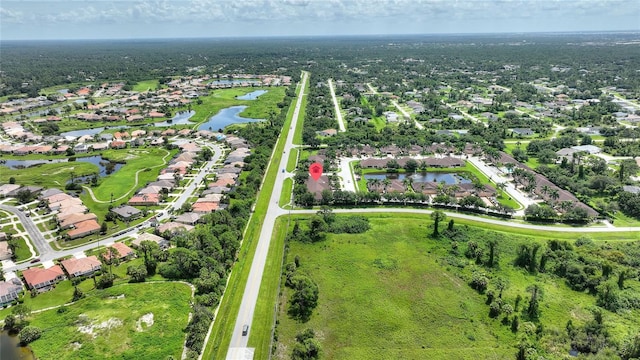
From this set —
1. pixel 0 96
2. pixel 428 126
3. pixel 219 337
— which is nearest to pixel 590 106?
pixel 428 126

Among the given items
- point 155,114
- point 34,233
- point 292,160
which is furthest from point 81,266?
point 155,114

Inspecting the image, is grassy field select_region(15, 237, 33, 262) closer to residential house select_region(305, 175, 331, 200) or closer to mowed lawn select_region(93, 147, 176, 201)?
mowed lawn select_region(93, 147, 176, 201)

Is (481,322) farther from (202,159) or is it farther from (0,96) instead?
(0,96)

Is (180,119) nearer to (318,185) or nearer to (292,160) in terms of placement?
(292,160)

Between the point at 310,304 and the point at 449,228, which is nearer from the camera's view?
the point at 310,304

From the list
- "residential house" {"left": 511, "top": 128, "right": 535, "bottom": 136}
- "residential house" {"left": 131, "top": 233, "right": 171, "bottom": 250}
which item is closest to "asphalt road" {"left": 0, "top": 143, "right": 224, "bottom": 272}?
"residential house" {"left": 131, "top": 233, "right": 171, "bottom": 250}

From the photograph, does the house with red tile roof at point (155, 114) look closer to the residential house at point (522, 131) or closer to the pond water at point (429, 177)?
the pond water at point (429, 177)
